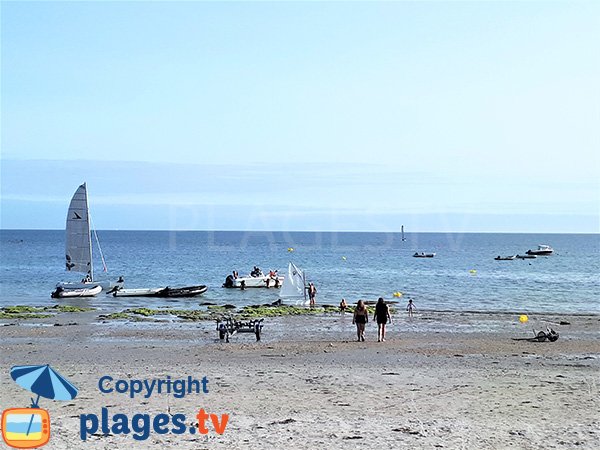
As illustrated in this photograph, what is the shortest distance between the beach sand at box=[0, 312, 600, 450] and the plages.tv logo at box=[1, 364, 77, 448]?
0.25m

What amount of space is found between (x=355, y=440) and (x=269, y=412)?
2485 millimetres

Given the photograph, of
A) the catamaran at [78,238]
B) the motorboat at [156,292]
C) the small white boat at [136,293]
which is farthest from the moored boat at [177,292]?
the catamaran at [78,238]

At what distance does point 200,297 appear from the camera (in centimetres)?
5194

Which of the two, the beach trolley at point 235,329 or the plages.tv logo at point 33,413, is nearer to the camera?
the plages.tv logo at point 33,413

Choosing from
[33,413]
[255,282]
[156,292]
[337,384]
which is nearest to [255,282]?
[255,282]

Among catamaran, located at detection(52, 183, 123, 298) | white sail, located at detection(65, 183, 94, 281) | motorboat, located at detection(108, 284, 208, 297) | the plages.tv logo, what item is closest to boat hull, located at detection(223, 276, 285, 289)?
motorboat, located at detection(108, 284, 208, 297)

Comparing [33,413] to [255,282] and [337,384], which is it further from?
[255,282]

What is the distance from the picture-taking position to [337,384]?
17.4 m

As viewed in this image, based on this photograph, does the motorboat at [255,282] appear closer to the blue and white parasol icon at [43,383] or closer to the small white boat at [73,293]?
the small white boat at [73,293]

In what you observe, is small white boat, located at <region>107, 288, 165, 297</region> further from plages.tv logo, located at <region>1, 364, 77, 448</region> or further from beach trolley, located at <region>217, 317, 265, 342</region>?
plages.tv logo, located at <region>1, 364, 77, 448</region>

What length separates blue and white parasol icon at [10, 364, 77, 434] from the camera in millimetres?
14633

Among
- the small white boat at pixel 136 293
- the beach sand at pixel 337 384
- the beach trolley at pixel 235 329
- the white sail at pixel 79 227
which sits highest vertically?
the white sail at pixel 79 227

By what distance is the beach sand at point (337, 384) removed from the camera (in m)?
13.0

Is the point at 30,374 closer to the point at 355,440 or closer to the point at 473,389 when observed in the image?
the point at 355,440
